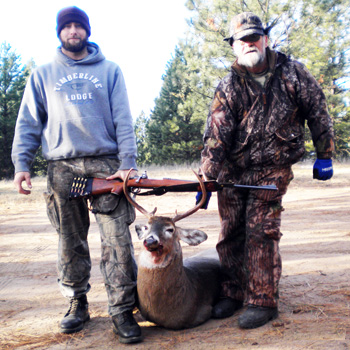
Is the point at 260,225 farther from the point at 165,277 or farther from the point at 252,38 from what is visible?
the point at 252,38

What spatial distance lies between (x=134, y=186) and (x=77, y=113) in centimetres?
82

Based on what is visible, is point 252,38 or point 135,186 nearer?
point 135,186

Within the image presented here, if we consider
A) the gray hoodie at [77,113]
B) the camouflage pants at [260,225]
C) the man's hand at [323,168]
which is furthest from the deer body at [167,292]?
the man's hand at [323,168]

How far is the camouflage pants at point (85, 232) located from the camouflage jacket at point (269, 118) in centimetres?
94

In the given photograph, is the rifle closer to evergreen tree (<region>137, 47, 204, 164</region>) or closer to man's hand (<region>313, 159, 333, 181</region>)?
man's hand (<region>313, 159, 333, 181</region>)

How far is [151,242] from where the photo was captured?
11.6 ft

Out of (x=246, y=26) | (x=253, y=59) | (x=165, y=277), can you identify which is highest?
(x=246, y=26)

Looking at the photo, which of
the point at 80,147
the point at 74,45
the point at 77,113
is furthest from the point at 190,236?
the point at 74,45

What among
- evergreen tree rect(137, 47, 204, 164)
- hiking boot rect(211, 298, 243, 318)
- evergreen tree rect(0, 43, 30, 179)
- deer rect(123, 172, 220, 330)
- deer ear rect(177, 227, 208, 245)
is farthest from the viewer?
evergreen tree rect(137, 47, 204, 164)

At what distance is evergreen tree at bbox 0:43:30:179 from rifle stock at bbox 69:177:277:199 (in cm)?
2384

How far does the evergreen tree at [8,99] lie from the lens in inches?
1032

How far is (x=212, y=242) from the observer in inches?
284

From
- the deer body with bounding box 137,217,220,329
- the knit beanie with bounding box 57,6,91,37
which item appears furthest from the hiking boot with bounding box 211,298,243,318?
the knit beanie with bounding box 57,6,91,37

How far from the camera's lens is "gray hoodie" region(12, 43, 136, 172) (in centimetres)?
386
